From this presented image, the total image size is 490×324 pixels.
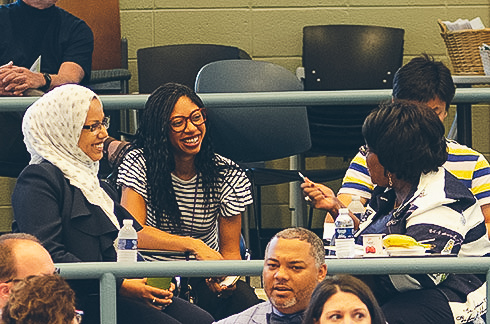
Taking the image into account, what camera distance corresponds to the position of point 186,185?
330cm

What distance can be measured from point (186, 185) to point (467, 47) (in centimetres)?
187

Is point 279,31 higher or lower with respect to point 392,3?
lower

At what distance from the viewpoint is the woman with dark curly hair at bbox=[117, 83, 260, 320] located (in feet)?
10.7

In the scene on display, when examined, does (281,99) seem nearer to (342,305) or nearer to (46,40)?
(342,305)

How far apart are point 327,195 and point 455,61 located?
6.20 feet

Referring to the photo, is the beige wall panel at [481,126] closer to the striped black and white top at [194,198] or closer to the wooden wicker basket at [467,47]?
the wooden wicker basket at [467,47]

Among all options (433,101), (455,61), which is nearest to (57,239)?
(433,101)

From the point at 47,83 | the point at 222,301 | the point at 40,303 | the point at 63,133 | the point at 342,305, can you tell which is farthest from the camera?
the point at 47,83

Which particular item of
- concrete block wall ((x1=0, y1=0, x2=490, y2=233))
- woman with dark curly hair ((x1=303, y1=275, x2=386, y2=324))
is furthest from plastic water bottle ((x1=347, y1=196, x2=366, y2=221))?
concrete block wall ((x1=0, y1=0, x2=490, y2=233))

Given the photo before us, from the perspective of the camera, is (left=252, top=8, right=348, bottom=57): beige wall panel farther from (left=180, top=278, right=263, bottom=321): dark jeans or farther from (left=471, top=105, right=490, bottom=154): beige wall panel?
(left=180, top=278, right=263, bottom=321): dark jeans

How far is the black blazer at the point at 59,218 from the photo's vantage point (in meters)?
2.76

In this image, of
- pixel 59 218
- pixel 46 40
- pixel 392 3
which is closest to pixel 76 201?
pixel 59 218

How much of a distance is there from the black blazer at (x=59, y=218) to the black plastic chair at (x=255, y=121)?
114 centimetres

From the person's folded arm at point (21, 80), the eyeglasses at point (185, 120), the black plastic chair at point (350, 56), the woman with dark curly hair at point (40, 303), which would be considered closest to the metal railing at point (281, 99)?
the eyeglasses at point (185, 120)
